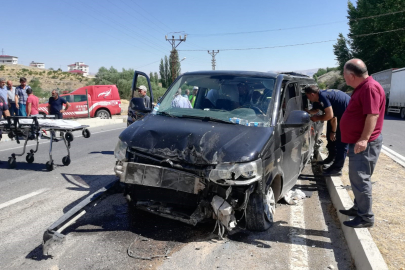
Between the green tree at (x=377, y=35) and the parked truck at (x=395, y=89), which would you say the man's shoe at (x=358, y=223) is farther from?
the green tree at (x=377, y=35)

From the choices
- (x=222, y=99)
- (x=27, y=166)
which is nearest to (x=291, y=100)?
(x=222, y=99)

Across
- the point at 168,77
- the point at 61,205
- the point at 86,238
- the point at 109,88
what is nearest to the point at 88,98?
the point at 109,88

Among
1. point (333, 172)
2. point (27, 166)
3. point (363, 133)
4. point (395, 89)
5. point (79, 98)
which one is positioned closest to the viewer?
point (363, 133)

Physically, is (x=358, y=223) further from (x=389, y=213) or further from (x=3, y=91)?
(x=3, y=91)

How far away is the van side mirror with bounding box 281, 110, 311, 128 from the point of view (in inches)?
176

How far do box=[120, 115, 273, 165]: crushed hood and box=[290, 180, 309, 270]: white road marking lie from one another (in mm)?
1132

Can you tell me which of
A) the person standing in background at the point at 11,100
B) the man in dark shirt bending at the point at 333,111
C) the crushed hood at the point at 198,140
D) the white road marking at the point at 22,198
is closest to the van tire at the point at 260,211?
the crushed hood at the point at 198,140

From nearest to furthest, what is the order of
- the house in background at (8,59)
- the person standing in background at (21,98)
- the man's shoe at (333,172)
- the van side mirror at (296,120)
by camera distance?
the van side mirror at (296,120)
the man's shoe at (333,172)
the person standing in background at (21,98)
the house in background at (8,59)

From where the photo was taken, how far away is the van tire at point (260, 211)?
4.03m

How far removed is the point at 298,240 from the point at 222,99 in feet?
6.83

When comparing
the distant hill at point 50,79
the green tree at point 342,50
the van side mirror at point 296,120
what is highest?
the green tree at point 342,50

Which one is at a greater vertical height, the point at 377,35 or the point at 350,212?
the point at 377,35

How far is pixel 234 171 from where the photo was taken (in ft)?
12.1

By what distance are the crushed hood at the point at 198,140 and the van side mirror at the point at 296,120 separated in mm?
372
